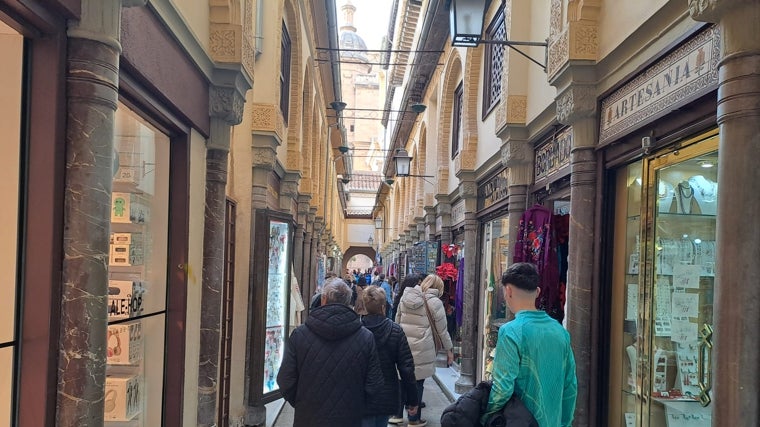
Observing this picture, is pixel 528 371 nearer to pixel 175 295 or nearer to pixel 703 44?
pixel 703 44

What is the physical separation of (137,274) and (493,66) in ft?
20.9

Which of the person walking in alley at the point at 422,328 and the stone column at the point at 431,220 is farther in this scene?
the stone column at the point at 431,220

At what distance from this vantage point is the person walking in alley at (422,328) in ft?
22.2

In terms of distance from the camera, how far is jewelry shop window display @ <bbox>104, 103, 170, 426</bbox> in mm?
3600

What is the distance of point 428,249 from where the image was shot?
13516 millimetres

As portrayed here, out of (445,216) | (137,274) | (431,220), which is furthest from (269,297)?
(431,220)

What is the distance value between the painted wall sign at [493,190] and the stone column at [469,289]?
22 cm

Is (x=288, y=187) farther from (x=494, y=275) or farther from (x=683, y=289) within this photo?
(x=683, y=289)

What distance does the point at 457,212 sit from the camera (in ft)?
39.7

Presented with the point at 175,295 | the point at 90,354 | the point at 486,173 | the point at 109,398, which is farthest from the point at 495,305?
the point at 90,354

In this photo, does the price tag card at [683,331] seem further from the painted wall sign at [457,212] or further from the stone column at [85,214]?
the painted wall sign at [457,212]

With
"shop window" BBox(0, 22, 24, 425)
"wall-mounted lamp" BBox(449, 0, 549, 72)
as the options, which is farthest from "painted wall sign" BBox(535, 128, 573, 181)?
"shop window" BBox(0, 22, 24, 425)

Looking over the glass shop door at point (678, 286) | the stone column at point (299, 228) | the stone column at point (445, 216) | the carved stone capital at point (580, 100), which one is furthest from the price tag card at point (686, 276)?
the stone column at point (299, 228)

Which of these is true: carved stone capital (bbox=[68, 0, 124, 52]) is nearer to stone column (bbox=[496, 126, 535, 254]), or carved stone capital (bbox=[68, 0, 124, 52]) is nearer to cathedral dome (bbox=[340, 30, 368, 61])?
stone column (bbox=[496, 126, 535, 254])
